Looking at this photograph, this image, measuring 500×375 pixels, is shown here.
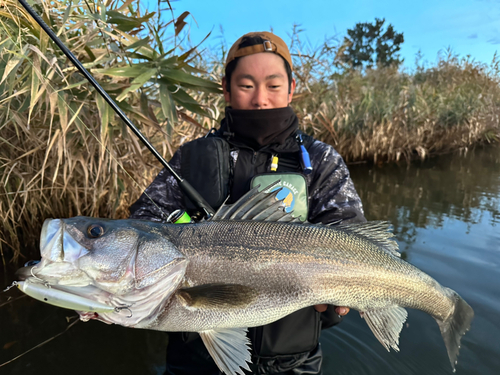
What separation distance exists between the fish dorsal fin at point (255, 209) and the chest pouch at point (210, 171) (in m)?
0.45

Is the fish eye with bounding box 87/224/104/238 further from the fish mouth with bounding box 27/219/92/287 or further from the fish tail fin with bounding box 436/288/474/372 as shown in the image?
the fish tail fin with bounding box 436/288/474/372

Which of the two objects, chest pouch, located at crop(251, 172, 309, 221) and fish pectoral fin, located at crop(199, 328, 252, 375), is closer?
fish pectoral fin, located at crop(199, 328, 252, 375)

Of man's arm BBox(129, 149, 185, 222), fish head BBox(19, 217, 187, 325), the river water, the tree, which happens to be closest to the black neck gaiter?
man's arm BBox(129, 149, 185, 222)

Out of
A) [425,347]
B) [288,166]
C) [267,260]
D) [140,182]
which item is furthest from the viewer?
[140,182]

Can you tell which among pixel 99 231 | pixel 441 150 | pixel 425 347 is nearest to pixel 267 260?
pixel 99 231

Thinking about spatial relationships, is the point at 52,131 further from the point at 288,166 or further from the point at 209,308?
Answer: the point at 209,308

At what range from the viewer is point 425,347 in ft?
9.12

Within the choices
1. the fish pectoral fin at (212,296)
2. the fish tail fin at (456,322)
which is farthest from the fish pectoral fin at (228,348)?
the fish tail fin at (456,322)

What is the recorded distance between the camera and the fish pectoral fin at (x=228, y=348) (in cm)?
150

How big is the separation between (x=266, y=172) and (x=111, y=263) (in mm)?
1102

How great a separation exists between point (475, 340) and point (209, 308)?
108 inches

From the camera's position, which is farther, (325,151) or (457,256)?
(457,256)

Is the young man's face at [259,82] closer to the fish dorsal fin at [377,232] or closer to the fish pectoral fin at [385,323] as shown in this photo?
the fish dorsal fin at [377,232]

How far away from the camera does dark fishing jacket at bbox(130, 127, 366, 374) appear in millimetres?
1865
